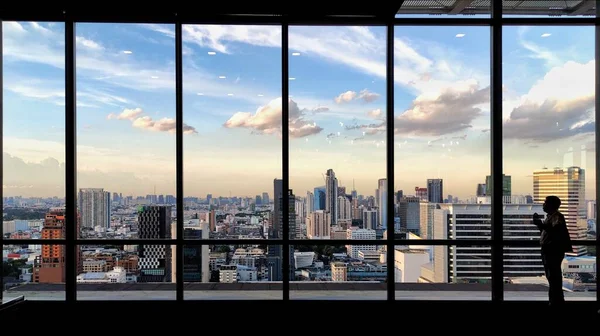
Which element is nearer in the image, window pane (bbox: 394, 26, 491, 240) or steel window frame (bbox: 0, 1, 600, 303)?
steel window frame (bbox: 0, 1, 600, 303)

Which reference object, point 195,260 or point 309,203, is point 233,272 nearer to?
point 195,260

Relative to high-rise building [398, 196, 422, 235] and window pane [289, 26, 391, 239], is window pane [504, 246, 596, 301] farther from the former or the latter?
window pane [289, 26, 391, 239]

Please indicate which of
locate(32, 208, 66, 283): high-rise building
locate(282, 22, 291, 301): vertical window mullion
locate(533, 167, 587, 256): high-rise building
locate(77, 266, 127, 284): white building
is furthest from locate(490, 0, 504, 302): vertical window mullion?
locate(32, 208, 66, 283): high-rise building

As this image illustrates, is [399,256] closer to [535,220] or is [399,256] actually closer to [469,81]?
[535,220]

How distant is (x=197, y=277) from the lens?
6379 mm

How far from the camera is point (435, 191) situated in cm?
648

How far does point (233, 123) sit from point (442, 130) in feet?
9.73

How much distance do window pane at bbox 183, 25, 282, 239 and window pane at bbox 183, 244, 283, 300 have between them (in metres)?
0.21

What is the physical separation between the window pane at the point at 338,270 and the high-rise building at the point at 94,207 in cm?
265

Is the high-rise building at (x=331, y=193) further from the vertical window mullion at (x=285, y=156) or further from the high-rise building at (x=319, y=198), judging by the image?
the vertical window mullion at (x=285, y=156)

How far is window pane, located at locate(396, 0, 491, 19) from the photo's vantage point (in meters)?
6.41

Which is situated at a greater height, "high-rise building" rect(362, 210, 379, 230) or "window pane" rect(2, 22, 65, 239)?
"window pane" rect(2, 22, 65, 239)

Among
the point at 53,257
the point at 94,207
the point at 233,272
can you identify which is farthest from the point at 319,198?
the point at 53,257

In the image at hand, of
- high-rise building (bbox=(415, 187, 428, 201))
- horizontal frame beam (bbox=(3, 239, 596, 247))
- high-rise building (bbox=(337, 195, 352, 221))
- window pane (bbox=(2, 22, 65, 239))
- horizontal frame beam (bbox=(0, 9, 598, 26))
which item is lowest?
horizontal frame beam (bbox=(3, 239, 596, 247))
